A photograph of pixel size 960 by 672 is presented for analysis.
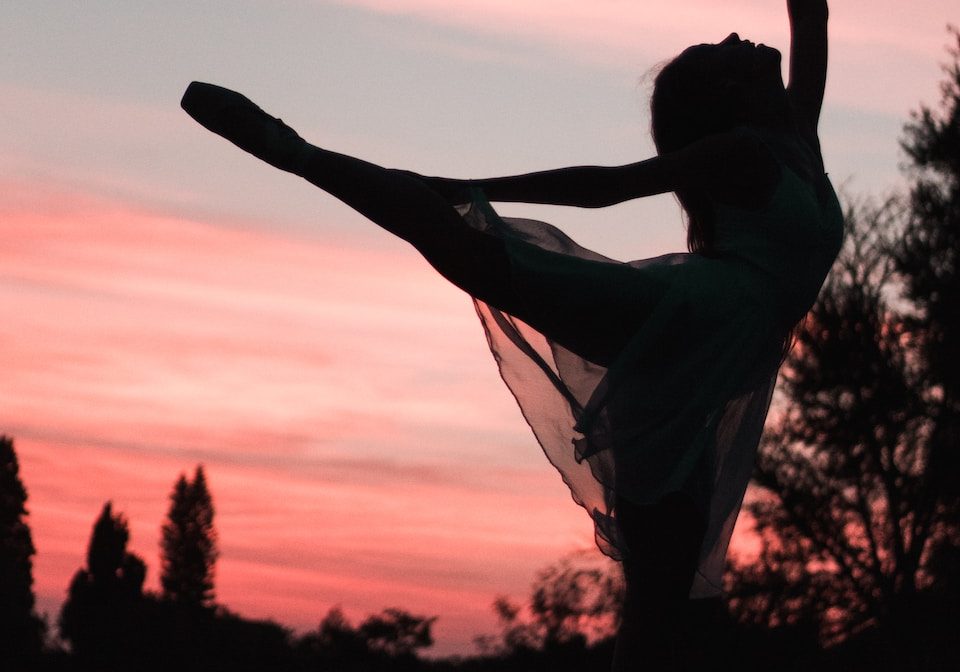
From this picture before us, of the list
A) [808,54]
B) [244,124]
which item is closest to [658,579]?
[244,124]

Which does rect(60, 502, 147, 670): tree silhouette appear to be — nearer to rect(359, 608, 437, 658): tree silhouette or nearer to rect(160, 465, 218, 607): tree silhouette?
rect(359, 608, 437, 658): tree silhouette

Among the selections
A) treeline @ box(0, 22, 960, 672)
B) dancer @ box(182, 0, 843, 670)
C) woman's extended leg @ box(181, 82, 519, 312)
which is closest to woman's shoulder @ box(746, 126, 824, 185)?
dancer @ box(182, 0, 843, 670)

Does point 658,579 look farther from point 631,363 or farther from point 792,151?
point 792,151

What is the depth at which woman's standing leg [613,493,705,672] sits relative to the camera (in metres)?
2.86

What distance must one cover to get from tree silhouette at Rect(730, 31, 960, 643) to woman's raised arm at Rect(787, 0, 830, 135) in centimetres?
1550

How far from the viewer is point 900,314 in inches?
754

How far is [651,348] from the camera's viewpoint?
9.60 feet

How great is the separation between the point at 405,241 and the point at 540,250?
0.32m

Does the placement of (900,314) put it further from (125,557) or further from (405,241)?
(405,241)

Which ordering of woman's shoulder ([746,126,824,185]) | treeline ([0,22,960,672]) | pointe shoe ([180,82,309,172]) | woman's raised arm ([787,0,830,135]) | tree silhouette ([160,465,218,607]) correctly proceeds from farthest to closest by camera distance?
tree silhouette ([160,465,218,607])
treeline ([0,22,960,672])
woman's raised arm ([787,0,830,135])
woman's shoulder ([746,126,824,185])
pointe shoe ([180,82,309,172])

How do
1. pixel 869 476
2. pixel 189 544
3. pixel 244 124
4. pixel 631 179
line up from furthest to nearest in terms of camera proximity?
pixel 189 544 → pixel 869 476 → pixel 631 179 → pixel 244 124

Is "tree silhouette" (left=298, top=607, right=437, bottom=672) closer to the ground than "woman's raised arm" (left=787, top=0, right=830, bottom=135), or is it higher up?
closer to the ground

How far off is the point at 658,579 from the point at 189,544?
76.2ft

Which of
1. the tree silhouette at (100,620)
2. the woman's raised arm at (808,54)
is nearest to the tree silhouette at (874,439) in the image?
the tree silhouette at (100,620)
